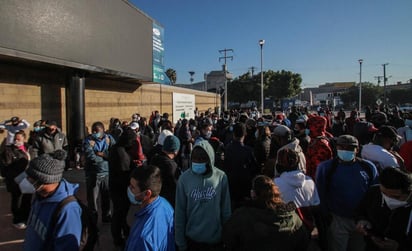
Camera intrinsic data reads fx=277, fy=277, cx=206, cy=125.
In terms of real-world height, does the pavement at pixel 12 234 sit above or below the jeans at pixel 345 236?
below

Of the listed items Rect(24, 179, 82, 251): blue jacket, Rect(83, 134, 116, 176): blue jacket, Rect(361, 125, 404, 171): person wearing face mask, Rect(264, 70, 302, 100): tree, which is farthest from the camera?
Rect(264, 70, 302, 100): tree

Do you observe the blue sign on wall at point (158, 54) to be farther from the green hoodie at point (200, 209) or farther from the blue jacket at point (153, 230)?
the blue jacket at point (153, 230)

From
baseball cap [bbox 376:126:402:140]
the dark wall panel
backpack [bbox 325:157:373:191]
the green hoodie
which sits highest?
the dark wall panel

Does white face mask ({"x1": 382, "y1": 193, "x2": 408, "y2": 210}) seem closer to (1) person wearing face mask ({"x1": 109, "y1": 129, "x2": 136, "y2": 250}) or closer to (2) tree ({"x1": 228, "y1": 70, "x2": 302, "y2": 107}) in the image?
(1) person wearing face mask ({"x1": 109, "y1": 129, "x2": 136, "y2": 250})

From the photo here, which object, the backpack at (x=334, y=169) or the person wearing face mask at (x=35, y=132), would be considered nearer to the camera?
the backpack at (x=334, y=169)

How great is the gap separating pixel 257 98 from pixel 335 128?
4453 cm

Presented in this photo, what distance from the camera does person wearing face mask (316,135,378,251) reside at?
2.96 meters

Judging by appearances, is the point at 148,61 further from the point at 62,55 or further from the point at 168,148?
the point at 168,148

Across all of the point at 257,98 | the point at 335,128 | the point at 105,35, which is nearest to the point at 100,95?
the point at 105,35

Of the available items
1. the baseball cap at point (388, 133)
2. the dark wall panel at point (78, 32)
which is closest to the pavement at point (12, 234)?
the dark wall panel at point (78, 32)

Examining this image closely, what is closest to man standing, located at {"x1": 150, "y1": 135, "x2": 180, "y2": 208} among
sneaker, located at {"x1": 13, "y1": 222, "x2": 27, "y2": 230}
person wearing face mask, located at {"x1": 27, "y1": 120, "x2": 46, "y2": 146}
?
sneaker, located at {"x1": 13, "y1": 222, "x2": 27, "y2": 230}

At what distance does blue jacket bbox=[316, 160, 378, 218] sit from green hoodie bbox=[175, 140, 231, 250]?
1185mm

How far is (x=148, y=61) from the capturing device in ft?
45.1

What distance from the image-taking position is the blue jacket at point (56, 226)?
6.22ft
